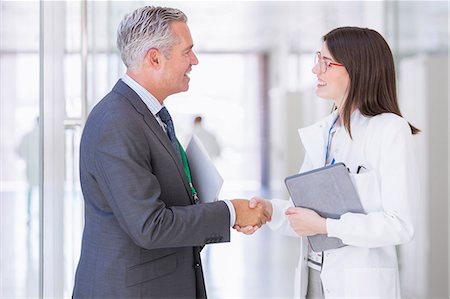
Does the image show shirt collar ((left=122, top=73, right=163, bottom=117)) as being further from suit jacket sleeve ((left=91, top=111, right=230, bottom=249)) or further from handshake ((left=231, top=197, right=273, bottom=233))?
handshake ((left=231, top=197, right=273, bottom=233))

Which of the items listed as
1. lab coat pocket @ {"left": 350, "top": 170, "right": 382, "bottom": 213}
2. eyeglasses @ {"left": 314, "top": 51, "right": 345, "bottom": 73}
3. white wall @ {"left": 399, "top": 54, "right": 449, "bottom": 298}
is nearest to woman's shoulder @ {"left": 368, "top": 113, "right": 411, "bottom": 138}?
lab coat pocket @ {"left": 350, "top": 170, "right": 382, "bottom": 213}

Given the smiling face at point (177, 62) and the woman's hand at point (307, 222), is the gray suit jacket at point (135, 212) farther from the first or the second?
the woman's hand at point (307, 222)

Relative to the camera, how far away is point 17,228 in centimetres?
300

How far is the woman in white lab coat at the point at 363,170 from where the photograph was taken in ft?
7.45

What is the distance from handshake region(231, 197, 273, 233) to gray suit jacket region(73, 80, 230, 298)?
114 millimetres

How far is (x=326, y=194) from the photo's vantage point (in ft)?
7.84

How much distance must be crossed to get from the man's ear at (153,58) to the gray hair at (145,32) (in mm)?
13

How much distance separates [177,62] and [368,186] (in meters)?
0.78

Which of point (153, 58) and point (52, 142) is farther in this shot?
point (52, 142)

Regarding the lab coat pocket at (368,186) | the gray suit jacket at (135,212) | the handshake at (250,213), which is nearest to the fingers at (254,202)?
the handshake at (250,213)

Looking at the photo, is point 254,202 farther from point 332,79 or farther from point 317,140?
point 332,79

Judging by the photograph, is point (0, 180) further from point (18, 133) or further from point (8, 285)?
point (8, 285)

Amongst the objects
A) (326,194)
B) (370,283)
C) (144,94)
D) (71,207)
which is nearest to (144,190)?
(144,94)

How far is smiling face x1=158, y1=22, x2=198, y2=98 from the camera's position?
2.37 m
